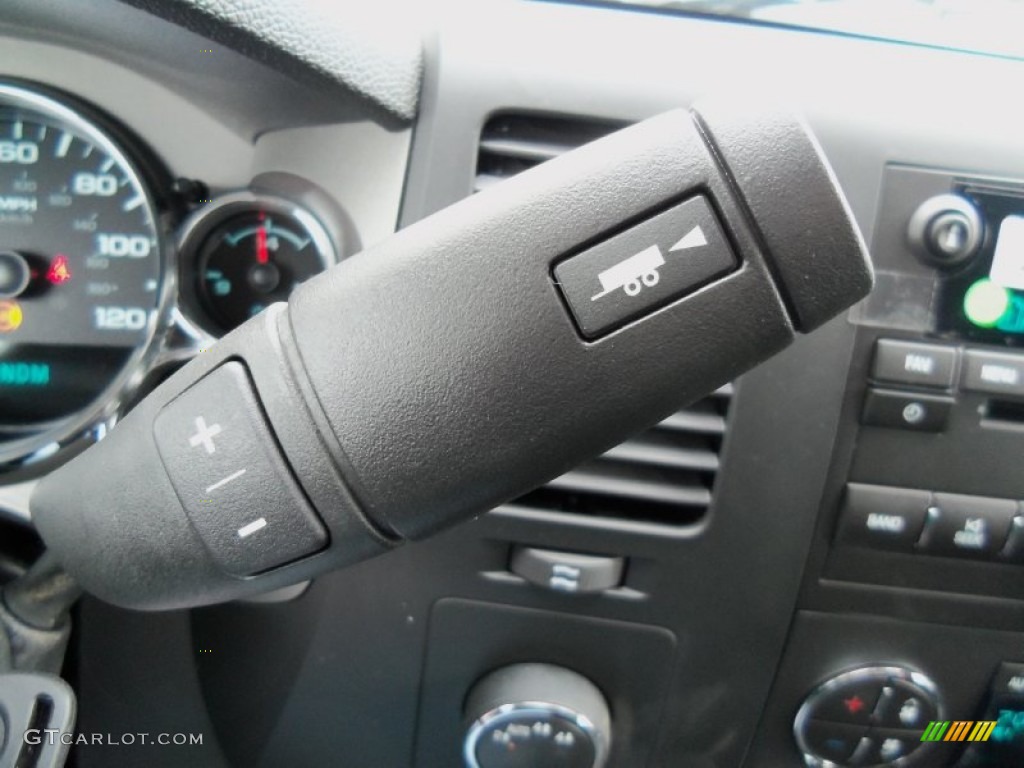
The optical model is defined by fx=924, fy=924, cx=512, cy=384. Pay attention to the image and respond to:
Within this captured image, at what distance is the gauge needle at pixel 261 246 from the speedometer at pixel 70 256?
9 centimetres

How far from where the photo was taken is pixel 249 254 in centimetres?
84

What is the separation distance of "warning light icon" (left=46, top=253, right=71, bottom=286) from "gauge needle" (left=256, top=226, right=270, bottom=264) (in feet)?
0.63

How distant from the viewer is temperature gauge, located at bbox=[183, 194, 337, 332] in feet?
2.67

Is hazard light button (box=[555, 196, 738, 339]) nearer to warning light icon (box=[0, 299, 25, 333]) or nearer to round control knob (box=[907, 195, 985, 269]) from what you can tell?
round control knob (box=[907, 195, 985, 269])

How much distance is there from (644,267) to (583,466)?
364mm

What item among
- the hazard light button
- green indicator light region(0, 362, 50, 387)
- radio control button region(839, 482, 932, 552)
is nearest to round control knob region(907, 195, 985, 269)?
radio control button region(839, 482, 932, 552)

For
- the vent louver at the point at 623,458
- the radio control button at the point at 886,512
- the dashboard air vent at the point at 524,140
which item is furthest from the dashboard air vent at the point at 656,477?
the dashboard air vent at the point at 524,140

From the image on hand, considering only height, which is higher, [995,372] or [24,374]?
[995,372]

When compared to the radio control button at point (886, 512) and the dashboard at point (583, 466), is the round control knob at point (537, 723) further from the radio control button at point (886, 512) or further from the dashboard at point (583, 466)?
the radio control button at point (886, 512)

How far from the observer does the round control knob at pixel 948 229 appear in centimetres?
77

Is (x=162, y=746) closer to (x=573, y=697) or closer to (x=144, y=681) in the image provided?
(x=144, y=681)

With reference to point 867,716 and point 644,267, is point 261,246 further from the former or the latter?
point 867,716

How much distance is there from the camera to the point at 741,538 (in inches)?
33.0

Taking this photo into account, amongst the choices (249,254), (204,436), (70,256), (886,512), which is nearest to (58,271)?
(70,256)
